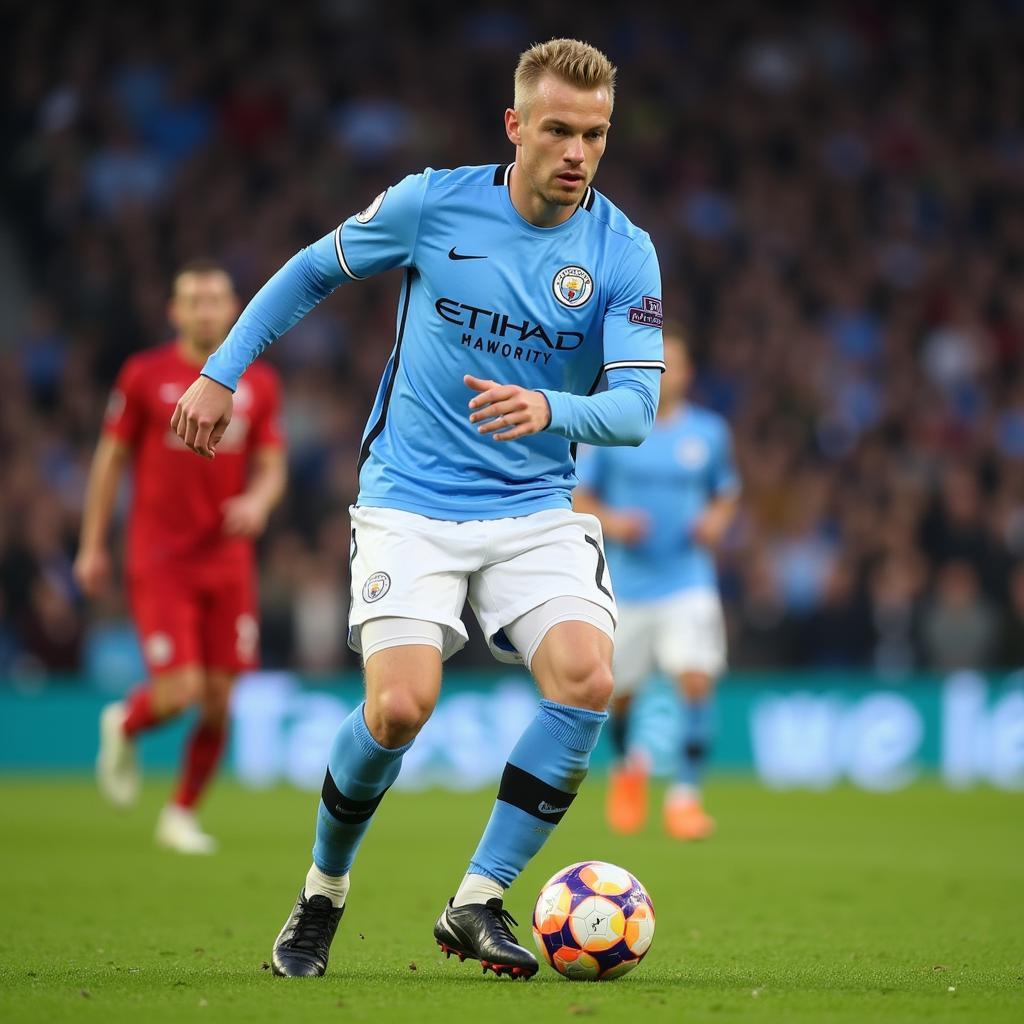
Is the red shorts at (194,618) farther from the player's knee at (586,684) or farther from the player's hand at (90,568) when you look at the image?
the player's knee at (586,684)

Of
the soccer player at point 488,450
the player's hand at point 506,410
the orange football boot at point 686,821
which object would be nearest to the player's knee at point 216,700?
the orange football boot at point 686,821

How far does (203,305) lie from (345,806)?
4.41 metres

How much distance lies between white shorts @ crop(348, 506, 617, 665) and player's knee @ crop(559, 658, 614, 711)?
6.7 inches

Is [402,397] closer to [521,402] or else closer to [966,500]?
[521,402]

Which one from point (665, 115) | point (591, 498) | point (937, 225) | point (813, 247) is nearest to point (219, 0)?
point (665, 115)

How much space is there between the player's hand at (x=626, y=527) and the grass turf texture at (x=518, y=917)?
5.41 feet

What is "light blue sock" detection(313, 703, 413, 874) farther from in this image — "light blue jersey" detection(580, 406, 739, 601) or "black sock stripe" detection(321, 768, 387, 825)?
"light blue jersey" detection(580, 406, 739, 601)

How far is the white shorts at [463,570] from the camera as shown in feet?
16.5

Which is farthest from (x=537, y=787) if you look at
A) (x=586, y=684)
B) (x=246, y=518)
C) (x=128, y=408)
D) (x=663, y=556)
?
(x=663, y=556)

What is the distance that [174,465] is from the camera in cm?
919

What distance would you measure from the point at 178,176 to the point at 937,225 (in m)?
8.09

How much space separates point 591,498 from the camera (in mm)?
10750

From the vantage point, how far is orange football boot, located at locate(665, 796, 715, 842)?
393 inches

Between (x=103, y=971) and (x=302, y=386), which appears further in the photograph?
(x=302, y=386)
